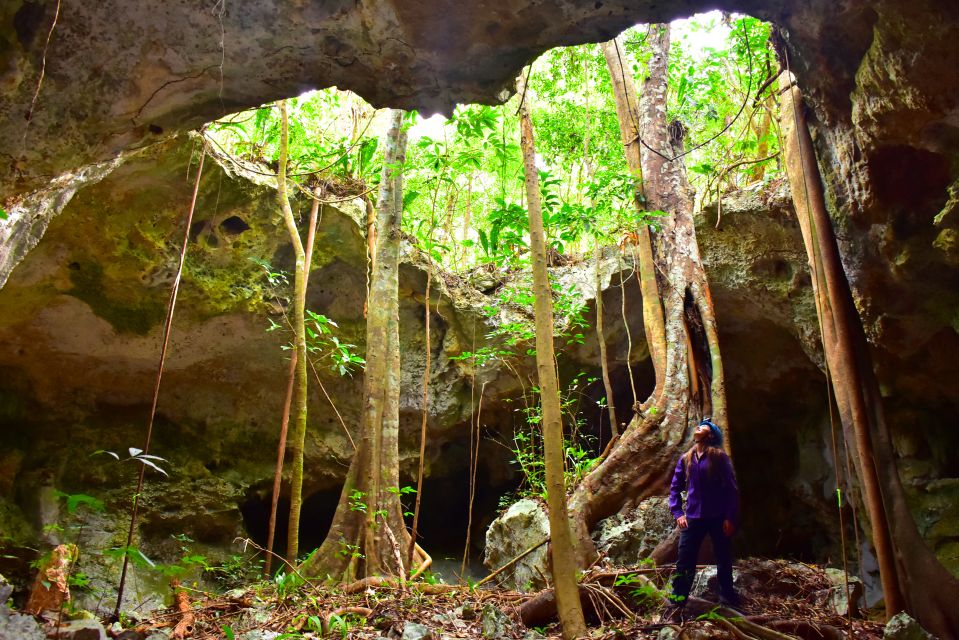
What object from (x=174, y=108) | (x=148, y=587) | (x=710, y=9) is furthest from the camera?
(x=148, y=587)

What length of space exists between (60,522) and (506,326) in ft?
18.5

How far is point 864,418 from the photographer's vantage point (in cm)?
388

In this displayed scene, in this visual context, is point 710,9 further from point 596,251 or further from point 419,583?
point 596,251

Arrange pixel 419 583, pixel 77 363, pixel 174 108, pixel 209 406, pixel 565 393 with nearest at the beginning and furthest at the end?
1. pixel 174 108
2. pixel 419 583
3. pixel 77 363
4. pixel 209 406
5. pixel 565 393

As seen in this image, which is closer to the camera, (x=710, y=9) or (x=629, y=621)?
(x=710, y=9)

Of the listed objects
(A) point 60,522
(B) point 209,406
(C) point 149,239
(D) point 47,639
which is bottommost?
(D) point 47,639

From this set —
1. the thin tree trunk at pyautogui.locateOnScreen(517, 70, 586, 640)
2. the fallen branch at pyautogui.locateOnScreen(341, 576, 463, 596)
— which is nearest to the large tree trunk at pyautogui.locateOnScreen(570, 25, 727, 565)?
the fallen branch at pyautogui.locateOnScreen(341, 576, 463, 596)

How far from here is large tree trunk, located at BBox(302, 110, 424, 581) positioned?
5.21m

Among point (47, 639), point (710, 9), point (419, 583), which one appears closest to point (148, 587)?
point (419, 583)

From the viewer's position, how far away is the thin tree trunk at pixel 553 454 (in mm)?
3604

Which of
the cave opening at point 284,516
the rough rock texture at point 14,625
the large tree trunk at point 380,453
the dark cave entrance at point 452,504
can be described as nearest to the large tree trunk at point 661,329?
the large tree trunk at point 380,453

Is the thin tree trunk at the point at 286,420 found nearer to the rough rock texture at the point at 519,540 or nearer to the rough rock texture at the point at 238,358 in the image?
the rough rock texture at the point at 238,358

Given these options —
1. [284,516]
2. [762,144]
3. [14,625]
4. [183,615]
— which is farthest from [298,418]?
[762,144]

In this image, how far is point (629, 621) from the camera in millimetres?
4258
